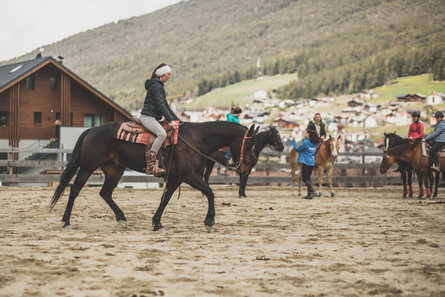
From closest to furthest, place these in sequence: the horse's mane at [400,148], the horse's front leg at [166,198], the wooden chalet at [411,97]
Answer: the horse's front leg at [166,198] → the horse's mane at [400,148] → the wooden chalet at [411,97]

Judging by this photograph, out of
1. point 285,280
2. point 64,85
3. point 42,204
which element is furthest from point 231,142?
point 64,85

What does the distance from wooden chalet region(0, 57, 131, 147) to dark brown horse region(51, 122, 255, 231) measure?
→ 102 ft

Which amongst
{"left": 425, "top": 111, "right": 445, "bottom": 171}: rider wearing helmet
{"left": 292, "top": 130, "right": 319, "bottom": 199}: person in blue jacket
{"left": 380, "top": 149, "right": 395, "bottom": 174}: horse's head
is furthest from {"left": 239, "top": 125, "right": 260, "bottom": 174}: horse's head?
{"left": 380, "top": 149, "right": 395, "bottom": 174}: horse's head

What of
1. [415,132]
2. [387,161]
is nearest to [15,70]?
[387,161]

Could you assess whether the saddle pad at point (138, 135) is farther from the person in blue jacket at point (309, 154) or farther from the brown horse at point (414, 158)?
the brown horse at point (414, 158)

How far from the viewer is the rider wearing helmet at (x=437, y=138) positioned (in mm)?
15959

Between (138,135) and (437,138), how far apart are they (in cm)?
1041

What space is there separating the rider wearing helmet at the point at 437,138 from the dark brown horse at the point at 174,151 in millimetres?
8726

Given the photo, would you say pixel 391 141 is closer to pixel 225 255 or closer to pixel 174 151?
pixel 174 151

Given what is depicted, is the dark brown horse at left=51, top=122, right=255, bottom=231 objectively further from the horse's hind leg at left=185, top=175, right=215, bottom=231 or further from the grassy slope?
the grassy slope

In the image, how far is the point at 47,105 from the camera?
4184 centimetres

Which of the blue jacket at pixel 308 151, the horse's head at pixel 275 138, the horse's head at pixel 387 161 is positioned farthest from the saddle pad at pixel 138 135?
the horse's head at pixel 387 161

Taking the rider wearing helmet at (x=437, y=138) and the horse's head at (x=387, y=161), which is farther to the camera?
the horse's head at (x=387, y=161)

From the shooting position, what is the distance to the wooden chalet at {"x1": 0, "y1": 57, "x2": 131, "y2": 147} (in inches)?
1548
